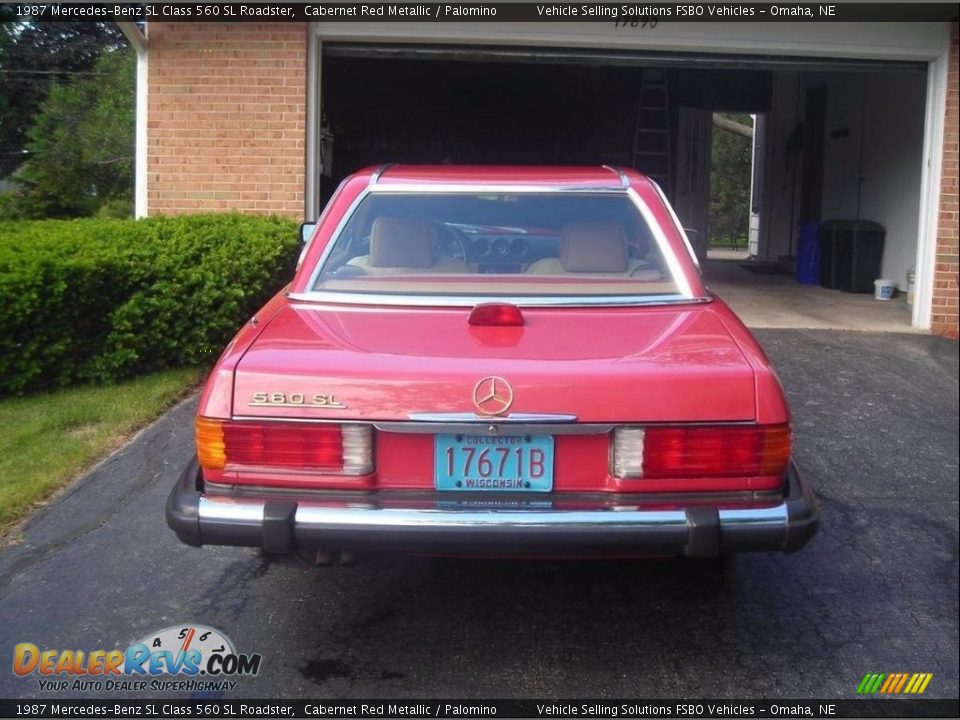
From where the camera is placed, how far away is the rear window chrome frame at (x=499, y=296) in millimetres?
3967

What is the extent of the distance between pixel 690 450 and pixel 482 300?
3.50 ft

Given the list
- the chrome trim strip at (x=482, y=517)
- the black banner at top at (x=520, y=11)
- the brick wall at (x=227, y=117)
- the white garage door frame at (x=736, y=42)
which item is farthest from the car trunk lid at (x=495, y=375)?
A: the black banner at top at (x=520, y=11)

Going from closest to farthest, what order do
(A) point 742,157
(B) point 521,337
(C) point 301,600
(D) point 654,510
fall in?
(D) point 654,510 → (B) point 521,337 → (C) point 301,600 → (A) point 742,157

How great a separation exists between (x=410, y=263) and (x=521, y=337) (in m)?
1.00

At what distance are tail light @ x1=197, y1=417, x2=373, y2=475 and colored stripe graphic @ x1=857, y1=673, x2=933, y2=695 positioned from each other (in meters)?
1.97

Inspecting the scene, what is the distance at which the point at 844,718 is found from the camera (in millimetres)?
3498

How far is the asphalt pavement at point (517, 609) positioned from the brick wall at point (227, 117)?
158 inches

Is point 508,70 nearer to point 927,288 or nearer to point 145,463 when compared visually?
point 927,288

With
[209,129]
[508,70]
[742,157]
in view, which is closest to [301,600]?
[209,129]

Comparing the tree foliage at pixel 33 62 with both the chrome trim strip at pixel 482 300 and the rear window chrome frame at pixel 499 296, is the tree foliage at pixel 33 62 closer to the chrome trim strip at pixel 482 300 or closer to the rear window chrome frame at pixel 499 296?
the rear window chrome frame at pixel 499 296

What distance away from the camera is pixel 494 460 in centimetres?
332

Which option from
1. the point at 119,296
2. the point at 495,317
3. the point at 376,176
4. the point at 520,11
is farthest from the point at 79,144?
the point at 495,317

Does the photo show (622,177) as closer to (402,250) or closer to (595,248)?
(595,248)

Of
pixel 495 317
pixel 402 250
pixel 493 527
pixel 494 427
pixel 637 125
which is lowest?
pixel 493 527
